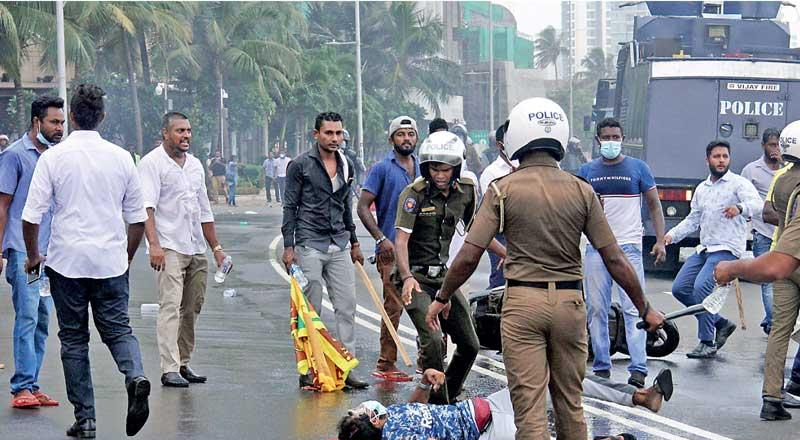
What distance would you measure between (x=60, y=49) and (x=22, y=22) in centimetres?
860

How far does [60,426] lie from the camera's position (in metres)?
7.74

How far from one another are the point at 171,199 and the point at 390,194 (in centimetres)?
159

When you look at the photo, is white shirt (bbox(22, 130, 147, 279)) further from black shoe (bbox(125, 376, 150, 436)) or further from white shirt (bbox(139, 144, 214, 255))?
white shirt (bbox(139, 144, 214, 255))

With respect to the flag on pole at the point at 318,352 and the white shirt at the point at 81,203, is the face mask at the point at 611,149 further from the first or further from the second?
the white shirt at the point at 81,203

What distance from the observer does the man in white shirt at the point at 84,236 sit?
7234 millimetres

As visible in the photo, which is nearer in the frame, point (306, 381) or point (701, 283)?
point (306, 381)

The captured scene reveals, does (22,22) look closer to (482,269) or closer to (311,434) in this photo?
(482,269)

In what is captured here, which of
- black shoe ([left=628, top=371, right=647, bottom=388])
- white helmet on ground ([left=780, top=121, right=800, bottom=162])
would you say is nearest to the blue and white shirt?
black shoe ([left=628, top=371, right=647, bottom=388])

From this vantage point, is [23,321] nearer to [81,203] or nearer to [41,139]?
[41,139]

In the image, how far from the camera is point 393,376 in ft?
31.7

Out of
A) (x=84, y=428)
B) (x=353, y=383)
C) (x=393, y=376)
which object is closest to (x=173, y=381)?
(x=353, y=383)

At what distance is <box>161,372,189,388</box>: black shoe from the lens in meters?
9.13

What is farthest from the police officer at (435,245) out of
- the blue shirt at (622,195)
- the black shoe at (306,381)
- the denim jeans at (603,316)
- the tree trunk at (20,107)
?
the tree trunk at (20,107)

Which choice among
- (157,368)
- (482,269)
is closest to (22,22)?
(482,269)
